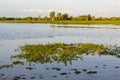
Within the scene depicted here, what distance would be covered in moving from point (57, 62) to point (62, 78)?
5697mm

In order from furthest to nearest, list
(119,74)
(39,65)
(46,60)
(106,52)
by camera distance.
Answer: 1. (106,52)
2. (46,60)
3. (39,65)
4. (119,74)

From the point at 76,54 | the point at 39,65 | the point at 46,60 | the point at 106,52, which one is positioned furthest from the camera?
the point at 106,52

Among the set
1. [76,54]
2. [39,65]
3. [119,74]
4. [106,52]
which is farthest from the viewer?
[106,52]

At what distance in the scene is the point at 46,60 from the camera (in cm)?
2428

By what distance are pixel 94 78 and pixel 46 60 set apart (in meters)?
7.08

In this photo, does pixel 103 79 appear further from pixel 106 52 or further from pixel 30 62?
pixel 106 52

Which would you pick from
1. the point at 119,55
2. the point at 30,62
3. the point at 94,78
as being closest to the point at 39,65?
the point at 30,62

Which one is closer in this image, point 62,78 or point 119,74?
point 62,78

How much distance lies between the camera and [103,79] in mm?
17969

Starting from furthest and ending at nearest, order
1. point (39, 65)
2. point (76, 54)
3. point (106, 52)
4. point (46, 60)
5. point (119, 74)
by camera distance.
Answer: point (106, 52) < point (76, 54) < point (46, 60) < point (39, 65) < point (119, 74)

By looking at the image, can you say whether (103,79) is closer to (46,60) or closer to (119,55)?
(46,60)

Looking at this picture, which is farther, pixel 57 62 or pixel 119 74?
pixel 57 62

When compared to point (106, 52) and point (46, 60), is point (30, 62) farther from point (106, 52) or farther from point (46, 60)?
point (106, 52)

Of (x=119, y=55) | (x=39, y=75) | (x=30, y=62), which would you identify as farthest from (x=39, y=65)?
(x=119, y=55)
